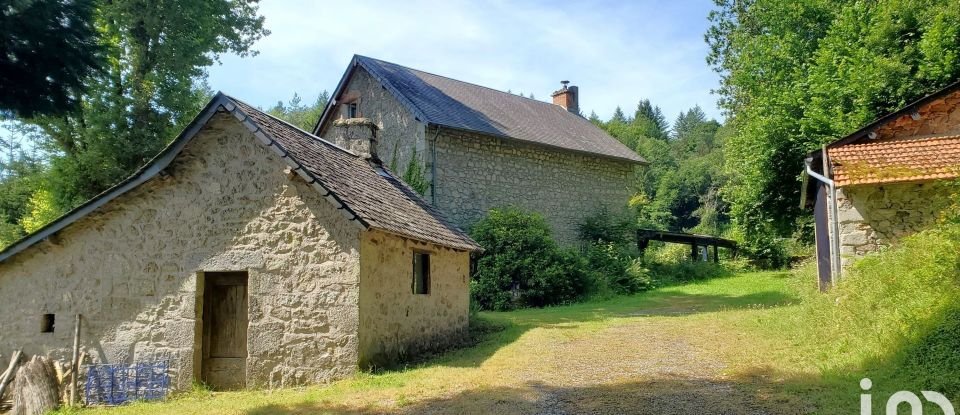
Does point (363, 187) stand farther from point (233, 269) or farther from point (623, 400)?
point (623, 400)

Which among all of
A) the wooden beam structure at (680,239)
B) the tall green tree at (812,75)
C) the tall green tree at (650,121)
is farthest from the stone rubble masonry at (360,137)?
Answer: the tall green tree at (650,121)

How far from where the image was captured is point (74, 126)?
2338cm

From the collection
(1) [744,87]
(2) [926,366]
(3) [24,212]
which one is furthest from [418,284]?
(3) [24,212]

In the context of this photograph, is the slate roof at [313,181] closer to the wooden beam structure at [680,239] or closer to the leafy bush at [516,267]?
the leafy bush at [516,267]

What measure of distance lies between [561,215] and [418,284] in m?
13.7

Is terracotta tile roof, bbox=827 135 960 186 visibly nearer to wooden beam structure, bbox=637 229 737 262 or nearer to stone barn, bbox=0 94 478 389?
stone barn, bbox=0 94 478 389

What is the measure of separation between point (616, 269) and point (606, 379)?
16.3 m

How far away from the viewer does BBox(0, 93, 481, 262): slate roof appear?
34.4 feet

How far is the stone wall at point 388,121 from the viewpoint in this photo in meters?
22.9

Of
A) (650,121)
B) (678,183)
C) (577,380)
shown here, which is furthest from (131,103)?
(650,121)

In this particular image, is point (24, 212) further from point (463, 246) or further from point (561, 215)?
point (463, 246)

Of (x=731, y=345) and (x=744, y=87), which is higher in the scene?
(x=744, y=87)

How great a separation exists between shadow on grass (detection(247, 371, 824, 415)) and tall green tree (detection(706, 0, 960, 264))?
1160 cm

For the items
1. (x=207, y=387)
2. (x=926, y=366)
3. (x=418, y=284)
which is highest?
(x=418, y=284)
